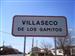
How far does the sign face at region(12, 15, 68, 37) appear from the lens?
17.1 ft

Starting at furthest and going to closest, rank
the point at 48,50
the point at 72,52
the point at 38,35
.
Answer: the point at 72,52 → the point at 48,50 → the point at 38,35

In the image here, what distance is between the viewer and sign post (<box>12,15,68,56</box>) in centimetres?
520

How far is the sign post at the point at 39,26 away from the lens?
5.20m

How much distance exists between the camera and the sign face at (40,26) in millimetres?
5199

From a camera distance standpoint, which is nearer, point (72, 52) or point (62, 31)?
point (62, 31)

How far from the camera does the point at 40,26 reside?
17.1 ft

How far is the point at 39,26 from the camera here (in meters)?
5.21

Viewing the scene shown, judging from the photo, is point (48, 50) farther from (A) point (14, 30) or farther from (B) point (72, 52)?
(A) point (14, 30)

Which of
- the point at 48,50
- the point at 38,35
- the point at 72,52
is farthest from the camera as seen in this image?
the point at 72,52

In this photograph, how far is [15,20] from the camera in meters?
5.28

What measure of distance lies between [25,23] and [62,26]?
92cm

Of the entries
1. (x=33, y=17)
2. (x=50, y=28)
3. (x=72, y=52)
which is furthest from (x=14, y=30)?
(x=72, y=52)

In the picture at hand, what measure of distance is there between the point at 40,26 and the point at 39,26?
2 centimetres

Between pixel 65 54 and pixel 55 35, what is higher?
pixel 55 35
